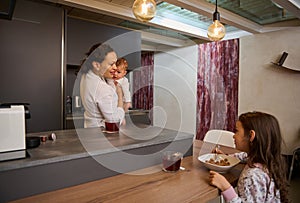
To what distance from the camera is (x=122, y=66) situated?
1677 millimetres

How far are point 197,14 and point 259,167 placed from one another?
2208 millimetres

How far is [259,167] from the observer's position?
1.06m

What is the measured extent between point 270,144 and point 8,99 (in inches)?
81.8

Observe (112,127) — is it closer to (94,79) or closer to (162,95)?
(94,79)

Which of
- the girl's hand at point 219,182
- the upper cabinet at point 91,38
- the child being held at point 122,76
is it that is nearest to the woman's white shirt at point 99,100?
the child being held at point 122,76

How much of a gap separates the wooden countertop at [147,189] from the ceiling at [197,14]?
1.52 metres

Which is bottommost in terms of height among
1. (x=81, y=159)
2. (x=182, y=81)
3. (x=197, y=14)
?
(x=81, y=159)

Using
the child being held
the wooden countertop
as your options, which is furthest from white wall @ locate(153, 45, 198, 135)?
the wooden countertop

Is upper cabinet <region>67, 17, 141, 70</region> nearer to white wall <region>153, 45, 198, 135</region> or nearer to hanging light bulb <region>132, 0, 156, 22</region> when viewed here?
white wall <region>153, 45, 198, 135</region>

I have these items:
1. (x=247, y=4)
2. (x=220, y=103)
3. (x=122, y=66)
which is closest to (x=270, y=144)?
(x=122, y=66)

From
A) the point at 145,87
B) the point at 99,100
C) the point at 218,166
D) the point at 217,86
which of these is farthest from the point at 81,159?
the point at 145,87

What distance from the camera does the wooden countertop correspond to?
33.3 inches

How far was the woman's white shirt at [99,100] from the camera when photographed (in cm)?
146

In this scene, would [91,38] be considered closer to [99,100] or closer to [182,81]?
[99,100]
